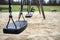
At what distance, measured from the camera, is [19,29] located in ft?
5.43

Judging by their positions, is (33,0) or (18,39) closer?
(18,39)

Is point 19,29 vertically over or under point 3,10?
over

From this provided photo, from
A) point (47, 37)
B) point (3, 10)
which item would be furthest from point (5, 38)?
point (3, 10)

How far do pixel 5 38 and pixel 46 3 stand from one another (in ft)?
15.4

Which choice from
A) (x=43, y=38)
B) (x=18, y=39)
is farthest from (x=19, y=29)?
(x=43, y=38)

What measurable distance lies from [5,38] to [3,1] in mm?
4874

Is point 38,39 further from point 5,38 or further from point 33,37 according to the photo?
point 5,38

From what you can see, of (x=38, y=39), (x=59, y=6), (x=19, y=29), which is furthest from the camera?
(x=59, y=6)

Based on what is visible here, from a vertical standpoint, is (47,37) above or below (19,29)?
below

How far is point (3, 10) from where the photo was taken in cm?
570

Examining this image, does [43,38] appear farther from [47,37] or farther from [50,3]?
[50,3]

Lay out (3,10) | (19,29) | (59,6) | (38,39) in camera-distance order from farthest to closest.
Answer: (59,6)
(3,10)
(38,39)
(19,29)

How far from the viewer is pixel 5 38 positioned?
76.0 inches

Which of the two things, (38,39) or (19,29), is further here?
(38,39)
